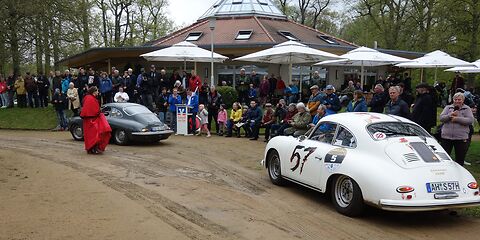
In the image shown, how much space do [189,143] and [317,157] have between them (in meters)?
7.93

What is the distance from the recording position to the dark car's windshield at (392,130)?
784 cm

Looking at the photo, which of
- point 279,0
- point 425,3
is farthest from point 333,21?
point 425,3

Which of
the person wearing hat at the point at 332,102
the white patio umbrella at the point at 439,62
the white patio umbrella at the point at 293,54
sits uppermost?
the white patio umbrella at the point at 293,54

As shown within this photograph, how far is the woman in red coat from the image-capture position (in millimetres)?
13133

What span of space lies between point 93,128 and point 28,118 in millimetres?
10199

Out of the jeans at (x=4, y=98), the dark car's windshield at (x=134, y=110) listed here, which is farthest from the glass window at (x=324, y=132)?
the jeans at (x=4, y=98)

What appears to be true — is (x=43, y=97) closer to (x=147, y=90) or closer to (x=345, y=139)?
(x=147, y=90)

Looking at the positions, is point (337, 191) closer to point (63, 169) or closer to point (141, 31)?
point (63, 169)

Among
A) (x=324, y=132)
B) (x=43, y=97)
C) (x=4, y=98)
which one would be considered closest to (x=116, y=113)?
(x=324, y=132)

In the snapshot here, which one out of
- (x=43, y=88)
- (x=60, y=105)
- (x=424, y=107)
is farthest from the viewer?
(x=43, y=88)

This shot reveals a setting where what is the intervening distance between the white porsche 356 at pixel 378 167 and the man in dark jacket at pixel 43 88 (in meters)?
17.5

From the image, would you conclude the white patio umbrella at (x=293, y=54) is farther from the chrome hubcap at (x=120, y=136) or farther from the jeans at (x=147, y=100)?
the chrome hubcap at (x=120, y=136)

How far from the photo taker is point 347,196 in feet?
25.5

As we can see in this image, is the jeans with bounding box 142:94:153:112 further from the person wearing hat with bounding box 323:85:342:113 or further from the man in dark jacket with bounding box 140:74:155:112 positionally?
the person wearing hat with bounding box 323:85:342:113
